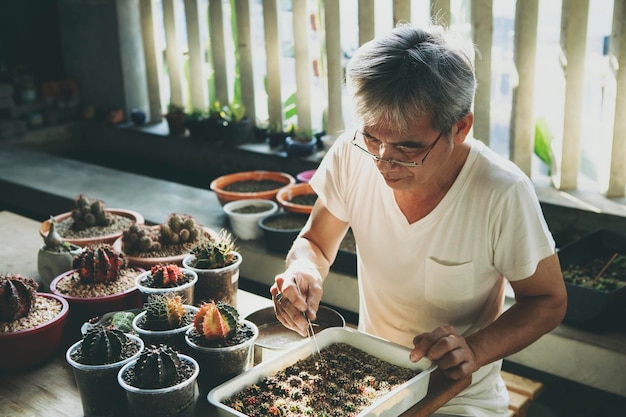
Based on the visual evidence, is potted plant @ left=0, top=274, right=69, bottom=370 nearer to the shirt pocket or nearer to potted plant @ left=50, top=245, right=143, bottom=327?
potted plant @ left=50, top=245, right=143, bottom=327

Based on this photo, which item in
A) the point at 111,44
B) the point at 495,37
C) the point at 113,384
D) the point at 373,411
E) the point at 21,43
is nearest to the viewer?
the point at 373,411

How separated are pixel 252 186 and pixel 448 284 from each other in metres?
2.62

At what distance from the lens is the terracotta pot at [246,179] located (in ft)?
14.0

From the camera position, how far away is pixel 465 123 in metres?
1.93

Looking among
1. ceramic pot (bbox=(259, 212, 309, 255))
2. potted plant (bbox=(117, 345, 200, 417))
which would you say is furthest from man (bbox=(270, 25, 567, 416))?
ceramic pot (bbox=(259, 212, 309, 255))

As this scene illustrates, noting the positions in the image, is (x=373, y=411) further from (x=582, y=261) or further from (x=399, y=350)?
(x=582, y=261)

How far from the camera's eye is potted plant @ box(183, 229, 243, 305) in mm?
2326

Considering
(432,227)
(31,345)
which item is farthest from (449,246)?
(31,345)

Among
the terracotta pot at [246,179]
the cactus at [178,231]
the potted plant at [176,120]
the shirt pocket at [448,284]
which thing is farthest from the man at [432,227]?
the potted plant at [176,120]

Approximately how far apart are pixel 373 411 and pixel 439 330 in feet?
1.01

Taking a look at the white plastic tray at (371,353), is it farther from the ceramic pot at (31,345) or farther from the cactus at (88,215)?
the cactus at (88,215)

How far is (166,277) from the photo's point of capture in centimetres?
224

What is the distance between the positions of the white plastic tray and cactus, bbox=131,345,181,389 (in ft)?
0.43

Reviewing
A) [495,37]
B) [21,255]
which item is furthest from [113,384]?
[495,37]
